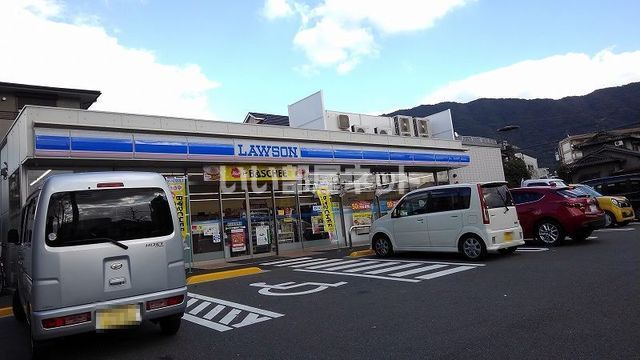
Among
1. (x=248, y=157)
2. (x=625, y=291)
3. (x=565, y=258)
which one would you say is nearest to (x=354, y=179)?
(x=248, y=157)

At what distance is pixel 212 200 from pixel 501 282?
33.7 ft

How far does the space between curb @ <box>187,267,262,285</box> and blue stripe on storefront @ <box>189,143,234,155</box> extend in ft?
14.1

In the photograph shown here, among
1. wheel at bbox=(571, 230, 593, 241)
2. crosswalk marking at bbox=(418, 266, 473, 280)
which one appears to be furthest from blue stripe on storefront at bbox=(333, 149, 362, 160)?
crosswalk marking at bbox=(418, 266, 473, 280)

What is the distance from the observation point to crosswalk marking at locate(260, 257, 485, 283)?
8.94 metres

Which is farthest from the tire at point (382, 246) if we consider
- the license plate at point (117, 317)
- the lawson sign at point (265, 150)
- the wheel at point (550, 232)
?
the license plate at point (117, 317)

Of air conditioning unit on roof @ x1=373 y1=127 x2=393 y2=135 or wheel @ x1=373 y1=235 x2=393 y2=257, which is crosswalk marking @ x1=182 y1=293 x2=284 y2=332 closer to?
wheel @ x1=373 y1=235 x2=393 y2=257

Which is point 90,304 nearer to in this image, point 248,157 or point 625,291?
point 625,291

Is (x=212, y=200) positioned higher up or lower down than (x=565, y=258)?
higher up

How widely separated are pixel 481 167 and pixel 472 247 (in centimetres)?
1852

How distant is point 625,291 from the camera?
608cm

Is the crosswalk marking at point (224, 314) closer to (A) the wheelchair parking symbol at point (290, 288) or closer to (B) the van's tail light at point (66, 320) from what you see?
(A) the wheelchair parking symbol at point (290, 288)

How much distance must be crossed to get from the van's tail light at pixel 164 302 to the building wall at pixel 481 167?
21873mm

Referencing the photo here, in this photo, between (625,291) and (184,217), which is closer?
(625,291)

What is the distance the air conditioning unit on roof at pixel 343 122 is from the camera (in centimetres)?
2620
